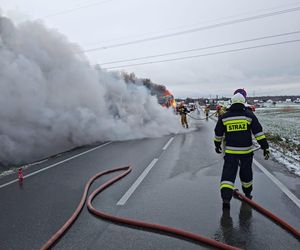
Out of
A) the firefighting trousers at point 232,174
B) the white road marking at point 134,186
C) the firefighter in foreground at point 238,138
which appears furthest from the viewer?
the white road marking at point 134,186

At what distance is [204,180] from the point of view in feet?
21.9

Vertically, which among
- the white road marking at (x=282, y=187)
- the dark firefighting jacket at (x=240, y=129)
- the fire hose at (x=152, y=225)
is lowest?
the white road marking at (x=282, y=187)

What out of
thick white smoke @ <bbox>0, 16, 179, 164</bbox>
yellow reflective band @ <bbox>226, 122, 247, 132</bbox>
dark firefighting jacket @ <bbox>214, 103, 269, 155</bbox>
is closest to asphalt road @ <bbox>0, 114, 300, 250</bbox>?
dark firefighting jacket @ <bbox>214, 103, 269, 155</bbox>

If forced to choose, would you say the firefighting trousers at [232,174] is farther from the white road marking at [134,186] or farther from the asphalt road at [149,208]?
the white road marking at [134,186]

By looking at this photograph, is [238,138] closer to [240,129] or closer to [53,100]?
[240,129]

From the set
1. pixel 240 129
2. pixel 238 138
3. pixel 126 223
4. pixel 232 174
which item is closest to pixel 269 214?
pixel 232 174

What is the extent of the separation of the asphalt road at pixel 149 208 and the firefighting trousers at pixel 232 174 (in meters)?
0.28

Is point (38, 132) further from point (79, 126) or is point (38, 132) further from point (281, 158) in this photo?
point (281, 158)

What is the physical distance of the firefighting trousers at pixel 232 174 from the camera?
4.87 m

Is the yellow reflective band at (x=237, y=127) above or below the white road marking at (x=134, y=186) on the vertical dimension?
above

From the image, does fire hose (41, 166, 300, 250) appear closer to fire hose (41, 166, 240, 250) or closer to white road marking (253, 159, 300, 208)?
fire hose (41, 166, 240, 250)

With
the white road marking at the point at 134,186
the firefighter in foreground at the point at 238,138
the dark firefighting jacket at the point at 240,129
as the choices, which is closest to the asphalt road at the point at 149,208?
the white road marking at the point at 134,186

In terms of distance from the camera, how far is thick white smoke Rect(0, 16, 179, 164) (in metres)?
10.2

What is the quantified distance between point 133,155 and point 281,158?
15.2 feet
